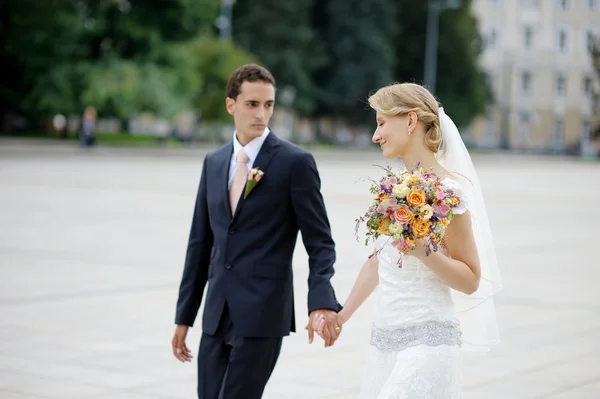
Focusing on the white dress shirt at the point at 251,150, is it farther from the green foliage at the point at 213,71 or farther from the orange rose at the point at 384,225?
the green foliage at the point at 213,71

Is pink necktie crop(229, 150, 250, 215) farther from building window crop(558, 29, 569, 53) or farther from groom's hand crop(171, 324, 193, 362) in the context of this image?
building window crop(558, 29, 569, 53)

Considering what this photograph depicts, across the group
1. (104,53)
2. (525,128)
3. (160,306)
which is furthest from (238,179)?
(525,128)

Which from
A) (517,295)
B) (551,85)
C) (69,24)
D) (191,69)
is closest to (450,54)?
(551,85)

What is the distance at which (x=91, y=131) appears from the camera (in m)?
46.5

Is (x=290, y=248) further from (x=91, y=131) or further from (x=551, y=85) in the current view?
(x=551, y=85)

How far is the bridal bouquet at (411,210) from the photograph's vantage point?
3.96 m

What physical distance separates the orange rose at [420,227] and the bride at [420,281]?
10cm

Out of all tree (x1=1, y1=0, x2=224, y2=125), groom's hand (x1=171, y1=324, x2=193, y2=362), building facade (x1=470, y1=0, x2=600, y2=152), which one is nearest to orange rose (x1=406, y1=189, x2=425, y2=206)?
groom's hand (x1=171, y1=324, x2=193, y2=362)

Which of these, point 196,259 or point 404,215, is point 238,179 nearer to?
point 196,259

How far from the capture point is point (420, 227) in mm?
A: 3951

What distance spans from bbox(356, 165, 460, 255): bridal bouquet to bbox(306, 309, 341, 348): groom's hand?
644 millimetres

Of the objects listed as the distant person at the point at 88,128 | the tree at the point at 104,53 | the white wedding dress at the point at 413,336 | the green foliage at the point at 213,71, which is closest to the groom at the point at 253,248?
the white wedding dress at the point at 413,336

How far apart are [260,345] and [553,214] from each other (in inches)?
793

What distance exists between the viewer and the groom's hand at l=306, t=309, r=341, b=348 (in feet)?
15.0
